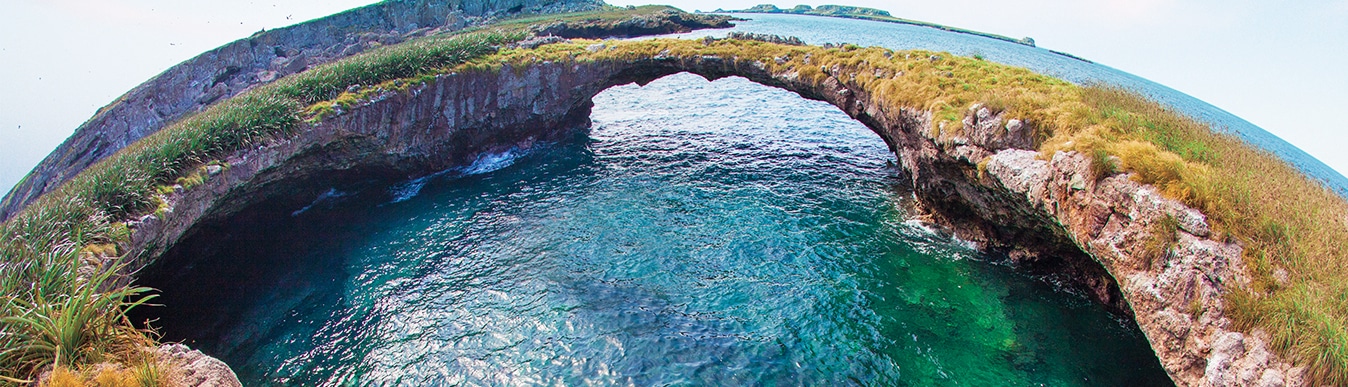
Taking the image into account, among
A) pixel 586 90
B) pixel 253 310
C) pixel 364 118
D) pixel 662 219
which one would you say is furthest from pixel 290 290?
pixel 586 90

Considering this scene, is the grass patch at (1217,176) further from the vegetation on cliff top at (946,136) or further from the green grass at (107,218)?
the green grass at (107,218)

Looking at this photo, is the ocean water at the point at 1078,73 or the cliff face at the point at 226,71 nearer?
the cliff face at the point at 226,71

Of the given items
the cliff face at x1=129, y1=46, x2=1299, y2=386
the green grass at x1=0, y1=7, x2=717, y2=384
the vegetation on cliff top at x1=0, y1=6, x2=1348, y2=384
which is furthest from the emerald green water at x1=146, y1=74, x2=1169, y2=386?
the vegetation on cliff top at x1=0, y1=6, x2=1348, y2=384

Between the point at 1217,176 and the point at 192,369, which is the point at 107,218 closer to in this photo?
the point at 192,369

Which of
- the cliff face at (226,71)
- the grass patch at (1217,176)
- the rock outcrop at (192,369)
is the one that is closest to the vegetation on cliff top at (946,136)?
the grass patch at (1217,176)

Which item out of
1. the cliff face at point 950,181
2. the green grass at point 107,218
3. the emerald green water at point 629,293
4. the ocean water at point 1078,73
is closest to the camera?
the green grass at point 107,218

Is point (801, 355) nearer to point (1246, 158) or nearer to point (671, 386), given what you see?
point (671, 386)

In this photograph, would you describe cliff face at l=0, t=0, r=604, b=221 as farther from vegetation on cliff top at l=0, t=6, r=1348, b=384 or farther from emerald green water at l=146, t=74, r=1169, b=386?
emerald green water at l=146, t=74, r=1169, b=386
